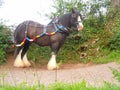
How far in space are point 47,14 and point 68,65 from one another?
2512 millimetres

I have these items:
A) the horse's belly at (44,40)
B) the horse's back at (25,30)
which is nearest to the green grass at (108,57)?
the horse's belly at (44,40)

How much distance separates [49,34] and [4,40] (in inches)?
87.6

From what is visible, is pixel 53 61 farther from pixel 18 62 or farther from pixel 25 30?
pixel 25 30

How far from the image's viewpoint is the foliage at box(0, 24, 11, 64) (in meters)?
11.6

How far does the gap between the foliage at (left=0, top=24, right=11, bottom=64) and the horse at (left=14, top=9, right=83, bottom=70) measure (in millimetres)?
711

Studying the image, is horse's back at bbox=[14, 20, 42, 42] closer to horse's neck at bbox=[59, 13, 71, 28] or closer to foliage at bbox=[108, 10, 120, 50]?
horse's neck at bbox=[59, 13, 71, 28]

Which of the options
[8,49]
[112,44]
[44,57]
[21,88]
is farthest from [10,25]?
[21,88]

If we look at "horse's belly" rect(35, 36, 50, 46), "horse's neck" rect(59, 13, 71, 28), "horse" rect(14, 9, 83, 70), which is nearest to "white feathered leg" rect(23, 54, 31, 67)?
"horse" rect(14, 9, 83, 70)

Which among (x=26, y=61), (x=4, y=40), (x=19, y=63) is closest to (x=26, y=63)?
(x=26, y=61)

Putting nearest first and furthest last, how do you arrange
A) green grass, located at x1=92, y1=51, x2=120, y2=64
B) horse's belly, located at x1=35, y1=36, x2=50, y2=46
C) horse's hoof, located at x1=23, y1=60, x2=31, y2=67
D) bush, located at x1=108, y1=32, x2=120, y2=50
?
horse's belly, located at x1=35, y1=36, x2=50, y2=46, horse's hoof, located at x1=23, y1=60, x2=31, y2=67, green grass, located at x1=92, y1=51, x2=120, y2=64, bush, located at x1=108, y1=32, x2=120, y2=50

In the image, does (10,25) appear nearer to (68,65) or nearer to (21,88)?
(68,65)

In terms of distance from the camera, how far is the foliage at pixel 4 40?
11570mm

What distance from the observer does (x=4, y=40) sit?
12000mm

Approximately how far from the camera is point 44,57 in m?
12.0
